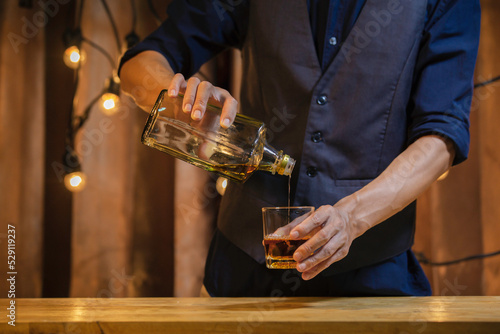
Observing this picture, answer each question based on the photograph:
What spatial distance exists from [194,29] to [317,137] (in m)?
0.42

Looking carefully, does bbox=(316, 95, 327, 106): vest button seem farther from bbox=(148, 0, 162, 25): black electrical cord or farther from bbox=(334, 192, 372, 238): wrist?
bbox=(148, 0, 162, 25): black electrical cord

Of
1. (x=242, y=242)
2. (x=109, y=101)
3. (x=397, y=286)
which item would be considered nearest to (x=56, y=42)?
Result: (x=109, y=101)

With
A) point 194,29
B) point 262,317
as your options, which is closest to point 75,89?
point 194,29

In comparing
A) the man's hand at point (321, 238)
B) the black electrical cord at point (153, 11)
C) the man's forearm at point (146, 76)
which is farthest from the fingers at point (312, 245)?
the black electrical cord at point (153, 11)

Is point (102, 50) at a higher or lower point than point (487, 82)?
higher

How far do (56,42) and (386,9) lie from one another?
4.24ft

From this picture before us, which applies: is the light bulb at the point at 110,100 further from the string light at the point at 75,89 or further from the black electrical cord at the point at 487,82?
the black electrical cord at the point at 487,82

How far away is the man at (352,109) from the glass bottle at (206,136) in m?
0.13

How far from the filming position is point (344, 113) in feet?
3.28

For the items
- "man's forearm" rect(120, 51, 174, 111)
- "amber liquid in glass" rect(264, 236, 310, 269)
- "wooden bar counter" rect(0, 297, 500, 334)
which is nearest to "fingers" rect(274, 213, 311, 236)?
"amber liquid in glass" rect(264, 236, 310, 269)

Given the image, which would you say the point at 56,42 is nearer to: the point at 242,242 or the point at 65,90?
the point at 65,90

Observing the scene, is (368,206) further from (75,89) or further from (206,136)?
(75,89)

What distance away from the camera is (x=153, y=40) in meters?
1.13

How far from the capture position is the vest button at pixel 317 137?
0.99 metres
